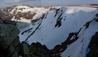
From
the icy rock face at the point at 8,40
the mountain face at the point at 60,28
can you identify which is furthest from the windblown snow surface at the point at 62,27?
the icy rock face at the point at 8,40

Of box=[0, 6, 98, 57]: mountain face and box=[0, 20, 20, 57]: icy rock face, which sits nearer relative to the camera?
box=[0, 20, 20, 57]: icy rock face

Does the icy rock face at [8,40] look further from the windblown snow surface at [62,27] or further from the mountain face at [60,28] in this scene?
the windblown snow surface at [62,27]

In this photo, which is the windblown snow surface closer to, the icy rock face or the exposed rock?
the exposed rock

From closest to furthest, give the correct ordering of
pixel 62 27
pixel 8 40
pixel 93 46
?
pixel 8 40
pixel 93 46
pixel 62 27

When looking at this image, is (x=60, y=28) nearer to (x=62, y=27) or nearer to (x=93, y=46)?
(x=62, y=27)

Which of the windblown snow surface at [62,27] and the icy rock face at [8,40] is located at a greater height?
the icy rock face at [8,40]

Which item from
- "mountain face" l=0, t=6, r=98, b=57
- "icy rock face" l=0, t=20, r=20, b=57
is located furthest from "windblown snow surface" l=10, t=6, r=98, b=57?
"icy rock face" l=0, t=20, r=20, b=57

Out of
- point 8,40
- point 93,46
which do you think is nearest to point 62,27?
point 93,46
